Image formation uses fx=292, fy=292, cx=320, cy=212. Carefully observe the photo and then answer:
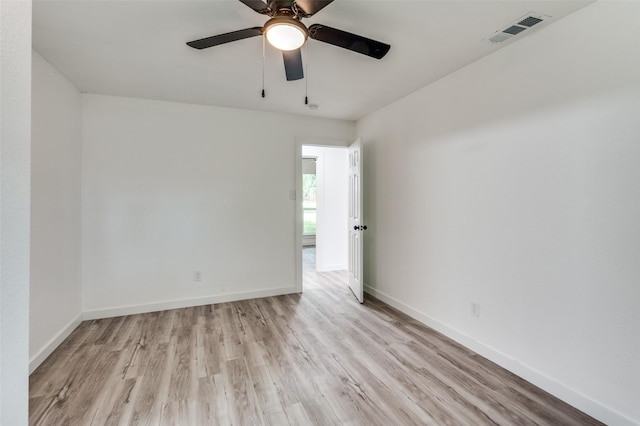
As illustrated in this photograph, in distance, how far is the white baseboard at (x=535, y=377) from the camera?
167 centimetres

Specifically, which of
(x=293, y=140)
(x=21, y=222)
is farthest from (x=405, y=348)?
(x=293, y=140)

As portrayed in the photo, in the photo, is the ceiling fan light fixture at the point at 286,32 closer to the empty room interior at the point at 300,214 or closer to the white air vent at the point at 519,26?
the empty room interior at the point at 300,214

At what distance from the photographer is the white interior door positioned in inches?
146

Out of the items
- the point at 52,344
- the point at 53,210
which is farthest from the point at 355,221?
the point at 52,344

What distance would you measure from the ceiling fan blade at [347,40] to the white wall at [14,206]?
49.4 inches

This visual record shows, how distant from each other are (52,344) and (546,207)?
401 centimetres

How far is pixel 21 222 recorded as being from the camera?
0.80 metres

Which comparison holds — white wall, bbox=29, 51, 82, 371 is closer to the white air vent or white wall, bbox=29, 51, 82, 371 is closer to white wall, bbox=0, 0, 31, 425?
white wall, bbox=0, 0, 31, 425

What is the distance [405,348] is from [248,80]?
A: 2.86 meters

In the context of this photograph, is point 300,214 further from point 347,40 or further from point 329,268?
point 347,40

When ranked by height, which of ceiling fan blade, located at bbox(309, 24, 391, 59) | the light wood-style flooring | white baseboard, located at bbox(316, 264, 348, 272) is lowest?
the light wood-style flooring

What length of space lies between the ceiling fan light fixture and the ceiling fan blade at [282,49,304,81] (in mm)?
159

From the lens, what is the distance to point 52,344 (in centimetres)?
249

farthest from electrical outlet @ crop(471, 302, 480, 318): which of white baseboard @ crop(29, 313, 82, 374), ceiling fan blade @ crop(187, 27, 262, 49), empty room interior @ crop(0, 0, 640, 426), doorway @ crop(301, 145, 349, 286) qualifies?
white baseboard @ crop(29, 313, 82, 374)
